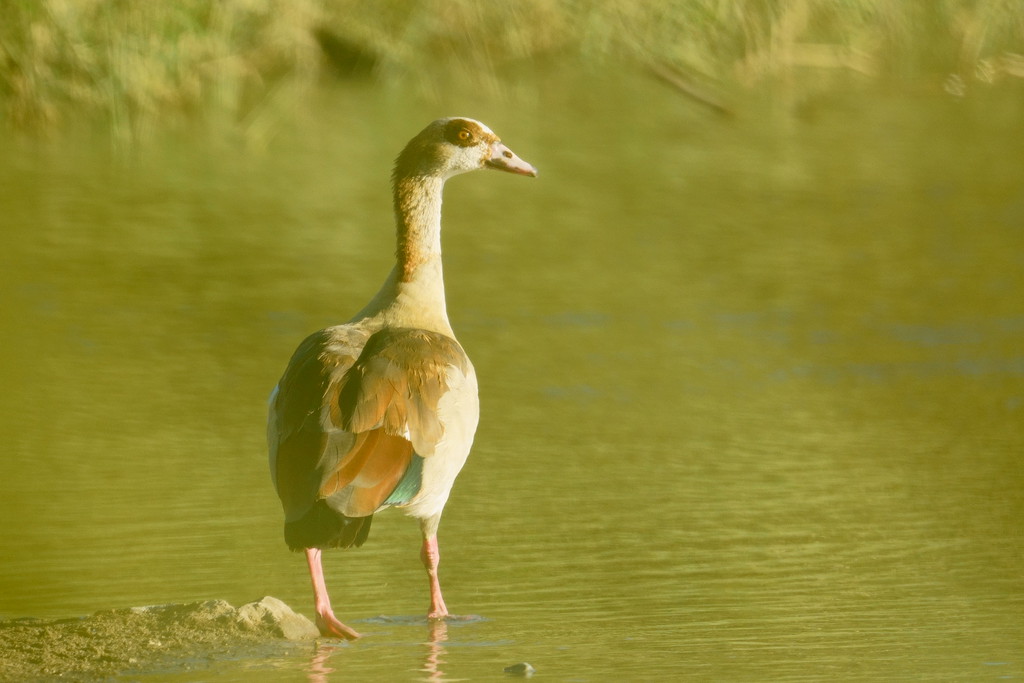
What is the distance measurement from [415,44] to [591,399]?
382 inches

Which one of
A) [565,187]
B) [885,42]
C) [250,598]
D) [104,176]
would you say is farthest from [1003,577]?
[885,42]

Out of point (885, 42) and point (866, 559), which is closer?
point (866, 559)

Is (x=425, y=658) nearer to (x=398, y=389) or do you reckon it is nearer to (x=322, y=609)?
(x=322, y=609)

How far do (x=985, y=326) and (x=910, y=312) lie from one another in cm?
60

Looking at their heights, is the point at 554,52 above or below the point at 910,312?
above

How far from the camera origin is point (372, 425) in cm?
606

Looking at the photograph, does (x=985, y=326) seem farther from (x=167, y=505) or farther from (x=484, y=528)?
(x=167, y=505)

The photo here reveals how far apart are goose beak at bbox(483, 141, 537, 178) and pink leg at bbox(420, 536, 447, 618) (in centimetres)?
196

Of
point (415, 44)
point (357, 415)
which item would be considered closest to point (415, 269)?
point (357, 415)

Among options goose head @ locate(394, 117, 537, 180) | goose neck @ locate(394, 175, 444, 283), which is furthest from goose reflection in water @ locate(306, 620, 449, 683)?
goose head @ locate(394, 117, 537, 180)

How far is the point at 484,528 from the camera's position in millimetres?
7113

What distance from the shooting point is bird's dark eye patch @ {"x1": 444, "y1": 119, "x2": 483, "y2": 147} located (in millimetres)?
7566

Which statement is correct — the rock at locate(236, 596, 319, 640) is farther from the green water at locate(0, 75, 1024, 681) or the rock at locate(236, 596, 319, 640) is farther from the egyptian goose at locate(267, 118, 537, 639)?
the green water at locate(0, 75, 1024, 681)

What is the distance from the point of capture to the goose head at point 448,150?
7.59 meters
